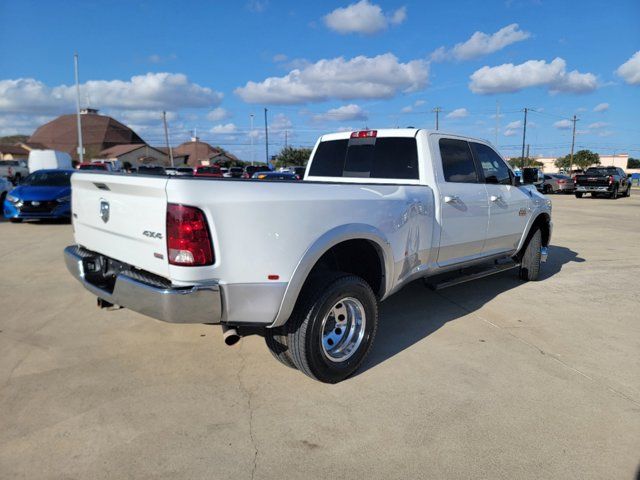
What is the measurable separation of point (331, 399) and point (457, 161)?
9.68 ft

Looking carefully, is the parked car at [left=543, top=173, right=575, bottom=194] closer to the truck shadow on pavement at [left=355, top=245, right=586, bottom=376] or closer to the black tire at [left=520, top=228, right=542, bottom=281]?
the truck shadow on pavement at [left=355, top=245, right=586, bottom=376]

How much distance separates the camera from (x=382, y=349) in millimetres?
4012

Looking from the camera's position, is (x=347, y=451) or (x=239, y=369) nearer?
(x=347, y=451)

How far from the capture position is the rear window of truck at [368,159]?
4.57 meters

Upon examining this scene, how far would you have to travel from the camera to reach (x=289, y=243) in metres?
2.89

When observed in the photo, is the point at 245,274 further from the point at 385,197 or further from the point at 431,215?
the point at 431,215

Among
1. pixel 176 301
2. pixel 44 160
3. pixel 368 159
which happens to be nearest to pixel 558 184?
pixel 368 159

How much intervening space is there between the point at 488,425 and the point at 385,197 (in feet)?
5.85

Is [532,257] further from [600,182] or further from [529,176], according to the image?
[600,182]

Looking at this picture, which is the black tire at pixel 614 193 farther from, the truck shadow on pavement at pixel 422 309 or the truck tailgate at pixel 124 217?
the truck tailgate at pixel 124 217

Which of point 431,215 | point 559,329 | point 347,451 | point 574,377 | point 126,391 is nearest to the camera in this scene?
point 347,451

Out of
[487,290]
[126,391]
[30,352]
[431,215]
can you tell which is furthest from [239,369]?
[487,290]

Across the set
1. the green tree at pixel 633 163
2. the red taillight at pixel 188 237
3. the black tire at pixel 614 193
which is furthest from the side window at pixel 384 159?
the green tree at pixel 633 163

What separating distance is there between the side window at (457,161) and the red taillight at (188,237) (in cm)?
278
